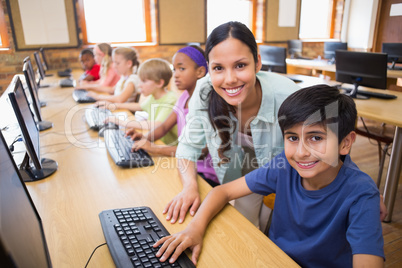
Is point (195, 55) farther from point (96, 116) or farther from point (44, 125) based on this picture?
point (44, 125)

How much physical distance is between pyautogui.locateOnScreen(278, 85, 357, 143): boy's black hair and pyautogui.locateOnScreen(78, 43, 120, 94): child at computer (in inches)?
101

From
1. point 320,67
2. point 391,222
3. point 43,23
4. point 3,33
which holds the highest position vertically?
point 43,23

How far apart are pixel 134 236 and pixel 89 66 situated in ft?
11.7

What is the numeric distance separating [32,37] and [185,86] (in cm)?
382

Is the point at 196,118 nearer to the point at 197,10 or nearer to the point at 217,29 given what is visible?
the point at 217,29

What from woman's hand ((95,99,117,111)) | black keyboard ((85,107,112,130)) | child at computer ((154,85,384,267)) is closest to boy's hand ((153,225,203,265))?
child at computer ((154,85,384,267))

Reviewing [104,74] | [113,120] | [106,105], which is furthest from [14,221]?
[104,74]

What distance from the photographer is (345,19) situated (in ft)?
22.7

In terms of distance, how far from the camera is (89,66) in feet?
13.1

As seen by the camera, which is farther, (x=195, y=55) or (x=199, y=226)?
(x=195, y=55)

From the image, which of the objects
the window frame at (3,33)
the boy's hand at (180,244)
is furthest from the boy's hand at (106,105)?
the window frame at (3,33)

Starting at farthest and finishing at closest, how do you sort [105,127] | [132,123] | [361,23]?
1. [361,23]
2. [132,123]
3. [105,127]

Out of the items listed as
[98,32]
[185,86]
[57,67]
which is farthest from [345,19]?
[185,86]

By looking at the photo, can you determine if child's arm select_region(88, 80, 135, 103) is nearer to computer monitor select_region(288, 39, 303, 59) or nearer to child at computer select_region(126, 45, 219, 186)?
child at computer select_region(126, 45, 219, 186)
